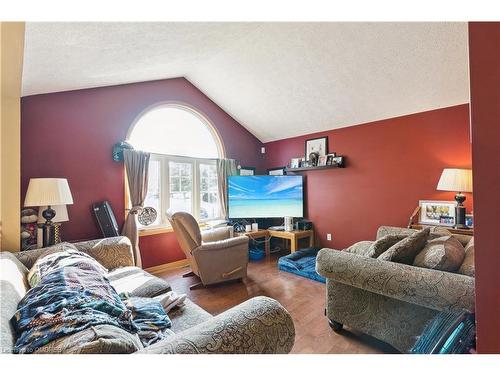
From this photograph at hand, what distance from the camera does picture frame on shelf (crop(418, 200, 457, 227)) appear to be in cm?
275

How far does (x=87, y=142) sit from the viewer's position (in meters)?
2.83

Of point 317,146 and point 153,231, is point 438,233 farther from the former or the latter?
point 153,231

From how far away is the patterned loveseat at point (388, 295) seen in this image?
50.4 inches

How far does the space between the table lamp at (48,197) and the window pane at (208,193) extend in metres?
2.03

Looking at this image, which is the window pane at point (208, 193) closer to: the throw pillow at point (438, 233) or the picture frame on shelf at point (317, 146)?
the picture frame on shelf at point (317, 146)

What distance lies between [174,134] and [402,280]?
3486 mm

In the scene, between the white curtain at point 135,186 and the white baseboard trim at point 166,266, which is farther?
the white baseboard trim at point 166,266

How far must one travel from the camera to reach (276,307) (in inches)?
38.1

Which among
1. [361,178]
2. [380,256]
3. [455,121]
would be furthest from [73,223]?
[455,121]

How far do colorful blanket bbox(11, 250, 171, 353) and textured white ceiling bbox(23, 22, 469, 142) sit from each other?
1.44 m

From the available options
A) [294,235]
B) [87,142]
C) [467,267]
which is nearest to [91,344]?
[467,267]

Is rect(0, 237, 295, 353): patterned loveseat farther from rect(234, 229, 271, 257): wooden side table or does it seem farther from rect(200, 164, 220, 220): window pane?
rect(200, 164, 220, 220): window pane

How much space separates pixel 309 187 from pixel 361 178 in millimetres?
908

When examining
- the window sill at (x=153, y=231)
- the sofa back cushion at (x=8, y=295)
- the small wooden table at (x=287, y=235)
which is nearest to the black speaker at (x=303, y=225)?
the small wooden table at (x=287, y=235)
